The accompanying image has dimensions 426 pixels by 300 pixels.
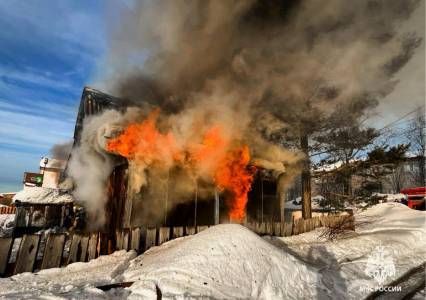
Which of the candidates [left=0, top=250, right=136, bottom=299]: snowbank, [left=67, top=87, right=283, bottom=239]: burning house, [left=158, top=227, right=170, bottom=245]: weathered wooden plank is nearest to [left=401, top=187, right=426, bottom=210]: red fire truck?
[left=67, top=87, right=283, bottom=239]: burning house

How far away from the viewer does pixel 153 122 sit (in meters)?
8.84

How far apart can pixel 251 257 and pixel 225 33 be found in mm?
8920

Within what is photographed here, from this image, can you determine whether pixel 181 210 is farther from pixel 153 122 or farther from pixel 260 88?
pixel 260 88

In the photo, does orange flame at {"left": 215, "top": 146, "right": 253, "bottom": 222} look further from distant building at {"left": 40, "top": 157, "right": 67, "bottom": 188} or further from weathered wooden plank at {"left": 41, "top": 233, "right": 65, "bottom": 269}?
distant building at {"left": 40, "top": 157, "right": 67, "bottom": 188}

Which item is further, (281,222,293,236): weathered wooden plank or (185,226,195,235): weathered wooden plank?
(281,222,293,236): weathered wooden plank

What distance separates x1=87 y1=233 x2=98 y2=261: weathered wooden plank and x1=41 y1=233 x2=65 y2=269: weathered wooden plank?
569mm

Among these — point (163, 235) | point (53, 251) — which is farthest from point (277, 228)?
point (53, 251)

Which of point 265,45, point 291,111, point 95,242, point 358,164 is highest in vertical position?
point 265,45

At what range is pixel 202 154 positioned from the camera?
938 cm

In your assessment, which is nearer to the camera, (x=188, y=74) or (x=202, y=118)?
(x=202, y=118)

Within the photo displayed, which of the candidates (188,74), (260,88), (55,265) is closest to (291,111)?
(260,88)

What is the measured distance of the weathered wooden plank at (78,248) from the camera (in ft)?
18.3

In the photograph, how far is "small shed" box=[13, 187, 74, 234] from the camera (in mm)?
10828

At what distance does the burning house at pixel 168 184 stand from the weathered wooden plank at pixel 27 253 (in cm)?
314
